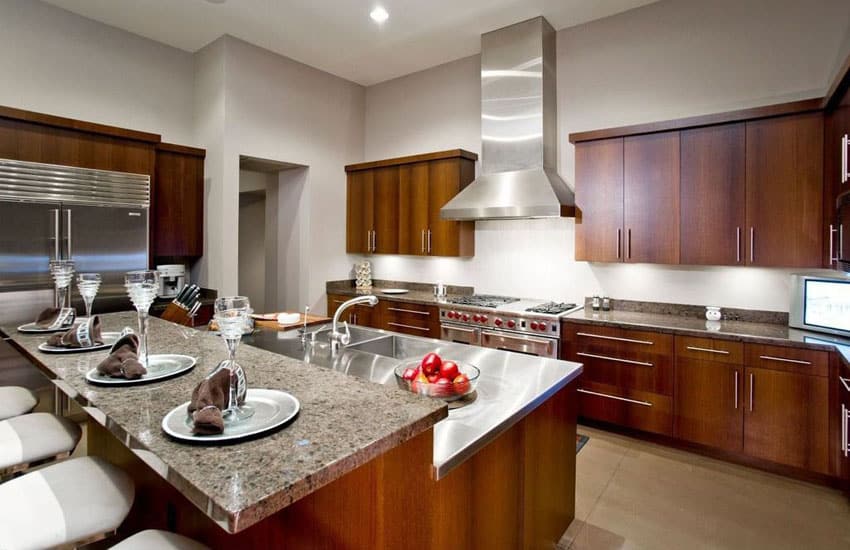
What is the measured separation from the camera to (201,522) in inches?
55.5

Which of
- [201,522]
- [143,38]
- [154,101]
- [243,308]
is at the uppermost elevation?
[143,38]

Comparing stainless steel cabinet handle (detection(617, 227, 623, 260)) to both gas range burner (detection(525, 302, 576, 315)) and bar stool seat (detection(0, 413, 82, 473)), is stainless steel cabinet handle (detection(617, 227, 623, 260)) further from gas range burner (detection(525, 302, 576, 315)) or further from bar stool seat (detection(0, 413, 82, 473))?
bar stool seat (detection(0, 413, 82, 473))

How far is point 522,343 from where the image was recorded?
12.2ft

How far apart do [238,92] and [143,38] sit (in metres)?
1.03

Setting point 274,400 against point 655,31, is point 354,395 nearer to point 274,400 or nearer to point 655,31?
point 274,400

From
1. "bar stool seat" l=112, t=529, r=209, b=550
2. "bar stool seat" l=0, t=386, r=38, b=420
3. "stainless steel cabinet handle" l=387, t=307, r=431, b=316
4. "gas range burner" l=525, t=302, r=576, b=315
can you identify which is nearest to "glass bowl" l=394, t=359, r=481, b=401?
"bar stool seat" l=112, t=529, r=209, b=550

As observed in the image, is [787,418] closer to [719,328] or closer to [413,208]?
[719,328]

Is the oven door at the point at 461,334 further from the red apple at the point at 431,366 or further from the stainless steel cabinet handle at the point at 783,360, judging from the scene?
the red apple at the point at 431,366

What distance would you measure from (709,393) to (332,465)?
9.93 ft

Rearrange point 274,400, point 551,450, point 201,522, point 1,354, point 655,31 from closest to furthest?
point 274,400 < point 201,522 < point 551,450 < point 1,354 < point 655,31

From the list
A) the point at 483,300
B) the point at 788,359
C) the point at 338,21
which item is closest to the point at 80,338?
the point at 483,300

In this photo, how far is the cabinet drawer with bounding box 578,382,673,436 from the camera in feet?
10.5

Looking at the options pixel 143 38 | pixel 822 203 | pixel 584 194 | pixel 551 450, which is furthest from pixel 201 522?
pixel 143 38

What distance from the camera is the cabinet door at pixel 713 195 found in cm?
315
